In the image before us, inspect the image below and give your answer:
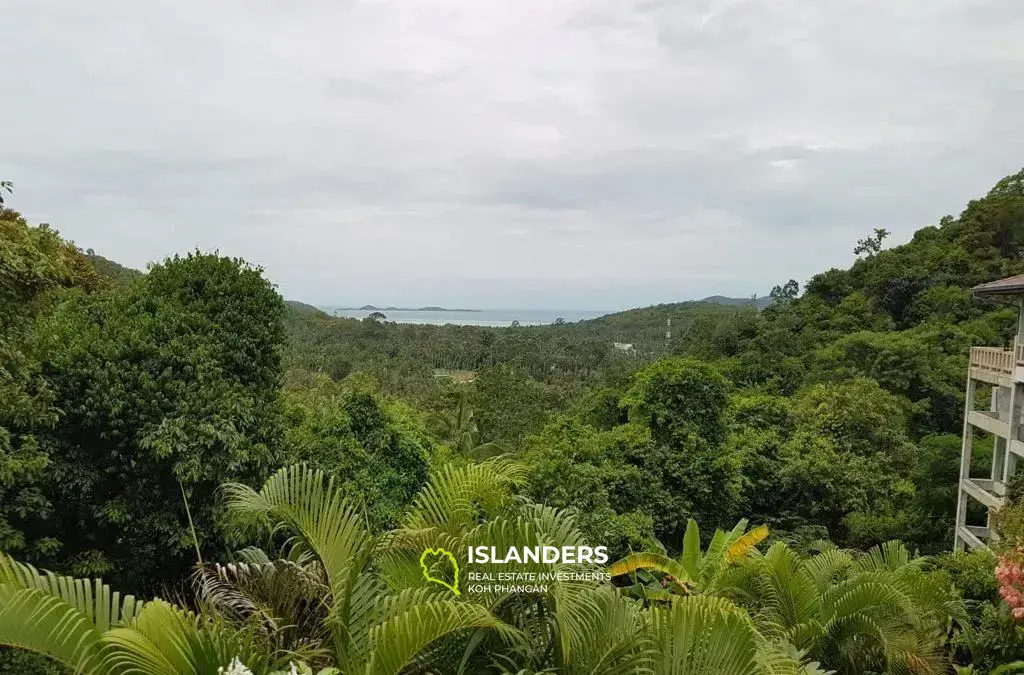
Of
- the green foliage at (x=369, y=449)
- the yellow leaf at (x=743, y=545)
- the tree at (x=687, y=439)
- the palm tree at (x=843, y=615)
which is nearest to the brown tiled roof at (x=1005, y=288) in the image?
the tree at (x=687, y=439)

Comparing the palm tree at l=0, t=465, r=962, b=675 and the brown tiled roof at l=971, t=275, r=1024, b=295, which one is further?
the brown tiled roof at l=971, t=275, r=1024, b=295

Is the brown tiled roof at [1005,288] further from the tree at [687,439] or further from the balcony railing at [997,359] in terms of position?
the tree at [687,439]

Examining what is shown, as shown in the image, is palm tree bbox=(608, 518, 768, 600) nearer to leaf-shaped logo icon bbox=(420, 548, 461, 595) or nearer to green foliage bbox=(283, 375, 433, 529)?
green foliage bbox=(283, 375, 433, 529)

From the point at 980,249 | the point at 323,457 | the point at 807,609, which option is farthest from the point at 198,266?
the point at 980,249

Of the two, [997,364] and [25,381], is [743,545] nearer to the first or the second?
[997,364]

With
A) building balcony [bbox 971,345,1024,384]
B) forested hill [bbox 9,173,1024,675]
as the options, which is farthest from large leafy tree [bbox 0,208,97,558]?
building balcony [bbox 971,345,1024,384]

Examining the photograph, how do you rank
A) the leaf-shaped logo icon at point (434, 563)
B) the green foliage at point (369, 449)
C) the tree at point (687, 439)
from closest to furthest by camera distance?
the leaf-shaped logo icon at point (434, 563) → the green foliage at point (369, 449) → the tree at point (687, 439)
